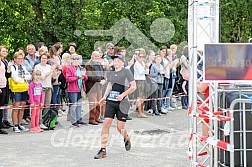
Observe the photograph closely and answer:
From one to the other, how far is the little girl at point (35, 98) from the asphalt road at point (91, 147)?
330 mm

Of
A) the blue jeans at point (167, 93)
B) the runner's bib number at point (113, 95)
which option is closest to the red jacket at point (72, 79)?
the runner's bib number at point (113, 95)

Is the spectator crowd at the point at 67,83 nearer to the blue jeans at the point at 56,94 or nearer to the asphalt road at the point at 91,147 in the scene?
the blue jeans at the point at 56,94

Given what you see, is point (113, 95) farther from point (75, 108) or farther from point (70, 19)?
point (70, 19)

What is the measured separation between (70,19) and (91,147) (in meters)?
11.5

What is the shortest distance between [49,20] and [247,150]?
14850mm

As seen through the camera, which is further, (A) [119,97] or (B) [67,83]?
(B) [67,83]

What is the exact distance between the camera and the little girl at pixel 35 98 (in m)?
10.5

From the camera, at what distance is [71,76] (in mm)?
11344

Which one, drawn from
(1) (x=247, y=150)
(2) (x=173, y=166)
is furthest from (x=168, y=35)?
(1) (x=247, y=150)

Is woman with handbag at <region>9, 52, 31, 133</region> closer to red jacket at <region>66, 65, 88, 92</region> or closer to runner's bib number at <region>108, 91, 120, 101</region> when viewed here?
red jacket at <region>66, 65, 88, 92</region>

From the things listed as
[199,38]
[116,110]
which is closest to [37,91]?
[116,110]

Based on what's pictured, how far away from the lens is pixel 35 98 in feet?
34.8

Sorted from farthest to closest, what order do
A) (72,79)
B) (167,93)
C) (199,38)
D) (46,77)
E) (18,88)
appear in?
(167,93) < (72,79) < (46,77) < (18,88) < (199,38)

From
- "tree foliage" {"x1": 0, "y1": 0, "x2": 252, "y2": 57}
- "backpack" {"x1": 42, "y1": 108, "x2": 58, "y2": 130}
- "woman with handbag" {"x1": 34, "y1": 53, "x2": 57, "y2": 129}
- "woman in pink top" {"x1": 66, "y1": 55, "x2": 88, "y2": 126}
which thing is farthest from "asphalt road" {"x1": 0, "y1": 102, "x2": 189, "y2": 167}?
"tree foliage" {"x1": 0, "y1": 0, "x2": 252, "y2": 57}
